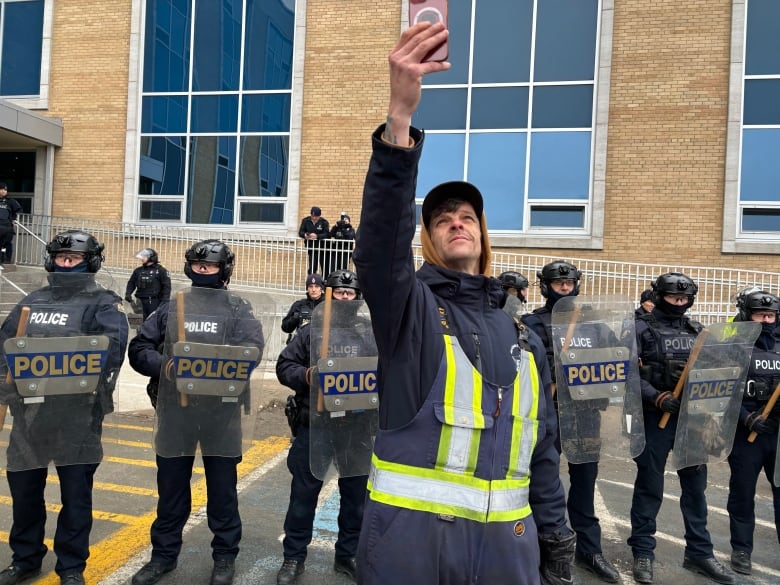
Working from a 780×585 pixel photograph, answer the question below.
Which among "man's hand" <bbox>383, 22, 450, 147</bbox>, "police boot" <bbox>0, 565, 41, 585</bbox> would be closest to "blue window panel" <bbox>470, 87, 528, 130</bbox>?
"police boot" <bbox>0, 565, 41, 585</bbox>

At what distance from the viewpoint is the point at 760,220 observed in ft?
40.2

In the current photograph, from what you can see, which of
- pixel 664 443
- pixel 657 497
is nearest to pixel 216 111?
pixel 664 443

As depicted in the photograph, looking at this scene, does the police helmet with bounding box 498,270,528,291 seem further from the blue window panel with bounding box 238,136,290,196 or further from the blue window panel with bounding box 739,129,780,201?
the blue window panel with bounding box 238,136,290,196

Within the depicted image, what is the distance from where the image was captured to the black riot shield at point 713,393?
4086 mm

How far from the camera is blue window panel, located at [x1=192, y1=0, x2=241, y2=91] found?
47.8 feet

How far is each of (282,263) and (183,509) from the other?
9997 mm

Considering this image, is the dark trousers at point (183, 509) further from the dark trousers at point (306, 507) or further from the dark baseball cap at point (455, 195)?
the dark baseball cap at point (455, 195)

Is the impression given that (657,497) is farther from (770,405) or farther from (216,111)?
(216,111)

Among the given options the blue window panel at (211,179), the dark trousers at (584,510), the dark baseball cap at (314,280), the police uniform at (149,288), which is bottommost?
the dark trousers at (584,510)

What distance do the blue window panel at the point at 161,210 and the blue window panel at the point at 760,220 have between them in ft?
41.3

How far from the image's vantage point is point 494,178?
44.2 feet

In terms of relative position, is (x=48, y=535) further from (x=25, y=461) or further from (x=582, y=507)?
(x=582, y=507)

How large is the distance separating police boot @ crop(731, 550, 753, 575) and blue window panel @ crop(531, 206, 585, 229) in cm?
940

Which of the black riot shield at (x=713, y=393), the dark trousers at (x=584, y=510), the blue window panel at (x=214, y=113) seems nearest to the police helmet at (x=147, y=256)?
the blue window panel at (x=214, y=113)
